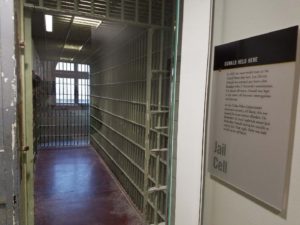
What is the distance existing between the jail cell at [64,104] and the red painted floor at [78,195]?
178 cm

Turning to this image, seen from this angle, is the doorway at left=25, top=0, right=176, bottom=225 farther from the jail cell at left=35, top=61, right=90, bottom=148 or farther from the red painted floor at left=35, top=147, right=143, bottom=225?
the red painted floor at left=35, top=147, right=143, bottom=225

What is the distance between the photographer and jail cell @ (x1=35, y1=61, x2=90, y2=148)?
7.74 meters

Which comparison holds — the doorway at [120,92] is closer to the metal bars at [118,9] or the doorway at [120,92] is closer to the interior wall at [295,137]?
the metal bars at [118,9]

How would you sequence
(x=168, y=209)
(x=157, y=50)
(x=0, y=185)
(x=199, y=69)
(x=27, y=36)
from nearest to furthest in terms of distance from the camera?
(x=199, y=69)
(x=0, y=185)
(x=168, y=209)
(x=27, y=36)
(x=157, y=50)

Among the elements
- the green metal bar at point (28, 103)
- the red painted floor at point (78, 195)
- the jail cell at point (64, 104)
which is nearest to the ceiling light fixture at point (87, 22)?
the green metal bar at point (28, 103)

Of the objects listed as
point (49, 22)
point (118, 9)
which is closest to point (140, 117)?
point (118, 9)

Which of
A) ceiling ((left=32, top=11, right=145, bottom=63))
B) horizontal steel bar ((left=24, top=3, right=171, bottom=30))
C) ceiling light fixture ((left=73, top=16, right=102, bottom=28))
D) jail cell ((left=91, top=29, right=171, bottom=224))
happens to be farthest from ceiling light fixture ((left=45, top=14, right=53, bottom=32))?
horizontal steel bar ((left=24, top=3, right=171, bottom=30))

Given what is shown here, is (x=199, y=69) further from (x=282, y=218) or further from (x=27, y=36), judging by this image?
(x=27, y=36)

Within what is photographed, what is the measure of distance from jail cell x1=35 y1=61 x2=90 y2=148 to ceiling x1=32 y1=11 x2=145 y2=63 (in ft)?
4.44

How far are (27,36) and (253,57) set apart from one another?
2217 millimetres

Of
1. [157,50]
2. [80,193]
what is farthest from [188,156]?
[80,193]

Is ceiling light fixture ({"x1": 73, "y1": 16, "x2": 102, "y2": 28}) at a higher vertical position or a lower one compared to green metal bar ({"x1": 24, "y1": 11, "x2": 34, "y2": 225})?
higher

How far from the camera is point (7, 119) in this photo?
104cm

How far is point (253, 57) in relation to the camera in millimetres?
716
